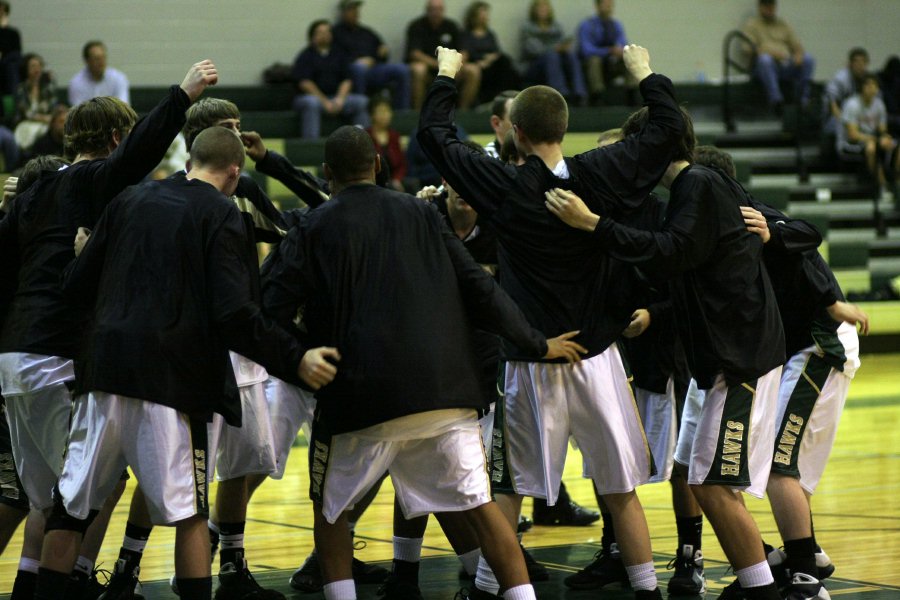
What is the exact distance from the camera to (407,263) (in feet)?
14.7

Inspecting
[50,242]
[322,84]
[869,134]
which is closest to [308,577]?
[50,242]

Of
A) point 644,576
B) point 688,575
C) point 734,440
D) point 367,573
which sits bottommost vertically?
point 367,573

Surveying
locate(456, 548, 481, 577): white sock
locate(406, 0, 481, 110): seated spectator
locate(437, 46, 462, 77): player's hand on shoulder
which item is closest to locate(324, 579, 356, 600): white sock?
locate(456, 548, 481, 577): white sock

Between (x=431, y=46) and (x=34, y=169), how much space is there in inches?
419

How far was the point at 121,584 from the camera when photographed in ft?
17.1

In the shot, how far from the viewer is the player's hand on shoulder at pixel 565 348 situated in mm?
4766

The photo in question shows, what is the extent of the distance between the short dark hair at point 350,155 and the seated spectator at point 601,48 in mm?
11982

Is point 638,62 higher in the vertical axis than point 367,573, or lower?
higher

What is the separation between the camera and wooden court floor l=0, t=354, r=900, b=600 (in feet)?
18.6

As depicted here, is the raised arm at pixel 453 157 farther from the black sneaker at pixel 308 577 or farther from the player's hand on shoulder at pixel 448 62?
the black sneaker at pixel 308 577

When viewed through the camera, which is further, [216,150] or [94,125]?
[94,125]

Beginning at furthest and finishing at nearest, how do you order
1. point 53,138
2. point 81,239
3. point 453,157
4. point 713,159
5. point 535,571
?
point 53,138, point 535,571, point 713,159, point 453,157, point 81,239

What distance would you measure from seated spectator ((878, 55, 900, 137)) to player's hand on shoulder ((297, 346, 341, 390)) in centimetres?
1454

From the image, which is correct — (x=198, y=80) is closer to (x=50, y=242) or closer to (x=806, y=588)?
(x=50, y=242)
